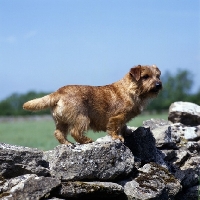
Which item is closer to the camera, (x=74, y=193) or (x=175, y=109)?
(x=74, y=193)

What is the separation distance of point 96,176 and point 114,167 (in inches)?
15.1

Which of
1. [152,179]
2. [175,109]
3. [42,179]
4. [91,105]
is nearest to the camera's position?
[42,179]

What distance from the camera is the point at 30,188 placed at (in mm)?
7902

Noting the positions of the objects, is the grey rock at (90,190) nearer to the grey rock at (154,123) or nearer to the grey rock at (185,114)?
the grey rock at (154,123)

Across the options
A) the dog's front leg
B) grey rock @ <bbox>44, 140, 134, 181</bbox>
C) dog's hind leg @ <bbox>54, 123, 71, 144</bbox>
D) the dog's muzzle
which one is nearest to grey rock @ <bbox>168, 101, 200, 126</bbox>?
the dog's muzzle

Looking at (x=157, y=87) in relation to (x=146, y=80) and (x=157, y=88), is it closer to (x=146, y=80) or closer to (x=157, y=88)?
(x=157, y=88)

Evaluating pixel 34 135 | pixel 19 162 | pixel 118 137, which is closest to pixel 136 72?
pixel 118 137

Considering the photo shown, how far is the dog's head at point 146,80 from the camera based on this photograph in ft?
34.5

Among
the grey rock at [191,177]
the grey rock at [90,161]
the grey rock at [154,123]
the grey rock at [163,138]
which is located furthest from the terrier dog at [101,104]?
the grey rock at [154,123]

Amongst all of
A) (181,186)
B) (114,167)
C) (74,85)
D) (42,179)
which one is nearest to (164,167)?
(181,186)

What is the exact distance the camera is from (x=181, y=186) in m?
9.76

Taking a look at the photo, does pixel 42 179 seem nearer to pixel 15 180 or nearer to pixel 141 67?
pixel 15 180

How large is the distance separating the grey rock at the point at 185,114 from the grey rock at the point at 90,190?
5.34 meters

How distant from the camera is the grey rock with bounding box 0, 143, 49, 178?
8.53 m
